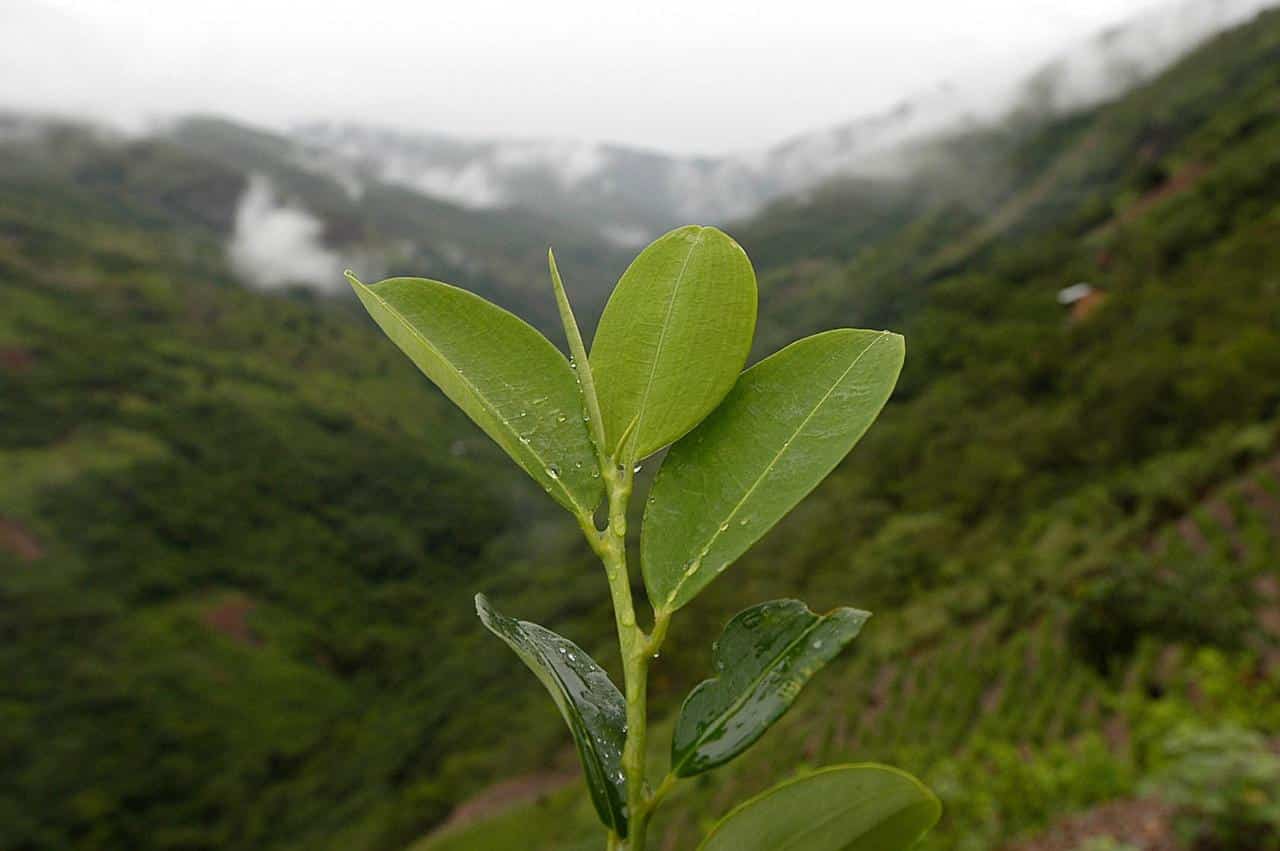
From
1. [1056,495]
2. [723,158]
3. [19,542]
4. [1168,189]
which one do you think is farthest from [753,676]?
[723,158]

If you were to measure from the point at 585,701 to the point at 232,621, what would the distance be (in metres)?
40.3

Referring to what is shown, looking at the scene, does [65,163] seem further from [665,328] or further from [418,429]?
[665,328]

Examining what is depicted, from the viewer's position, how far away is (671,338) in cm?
32

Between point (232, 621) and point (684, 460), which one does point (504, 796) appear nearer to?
point (684, 460)

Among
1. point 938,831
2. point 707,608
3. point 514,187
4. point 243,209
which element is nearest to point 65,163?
point 243,209

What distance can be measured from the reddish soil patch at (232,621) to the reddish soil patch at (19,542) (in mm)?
6838

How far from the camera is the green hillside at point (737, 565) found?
7.26 metres

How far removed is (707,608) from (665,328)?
12.0m

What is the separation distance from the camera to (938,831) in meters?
4.30

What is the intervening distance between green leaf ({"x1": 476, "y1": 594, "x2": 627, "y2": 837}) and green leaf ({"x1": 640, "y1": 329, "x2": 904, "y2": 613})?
4 centimetres

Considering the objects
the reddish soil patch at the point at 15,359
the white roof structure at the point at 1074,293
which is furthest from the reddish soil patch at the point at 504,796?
the reddish soil patch at the point at 15,359

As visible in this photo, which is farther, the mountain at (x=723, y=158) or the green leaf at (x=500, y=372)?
the mountain at (x=723, y=158)

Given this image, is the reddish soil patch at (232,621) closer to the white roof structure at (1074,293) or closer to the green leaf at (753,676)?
the white roof structure at (1074,293)

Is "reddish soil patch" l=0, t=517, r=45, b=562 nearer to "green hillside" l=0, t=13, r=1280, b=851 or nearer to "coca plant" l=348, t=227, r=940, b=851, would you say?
"green hillside" l=0, t=13, r=1280, b=851
